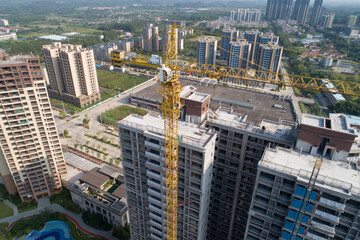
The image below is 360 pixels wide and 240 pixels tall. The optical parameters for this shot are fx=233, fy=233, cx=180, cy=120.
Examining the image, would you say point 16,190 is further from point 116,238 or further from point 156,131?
point 156,131

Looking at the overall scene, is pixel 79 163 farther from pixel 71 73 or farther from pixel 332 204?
pixel 332 204

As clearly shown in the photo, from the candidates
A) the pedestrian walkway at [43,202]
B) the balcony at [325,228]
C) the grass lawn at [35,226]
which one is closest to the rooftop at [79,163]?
the pedestrian walkway at [43,202]

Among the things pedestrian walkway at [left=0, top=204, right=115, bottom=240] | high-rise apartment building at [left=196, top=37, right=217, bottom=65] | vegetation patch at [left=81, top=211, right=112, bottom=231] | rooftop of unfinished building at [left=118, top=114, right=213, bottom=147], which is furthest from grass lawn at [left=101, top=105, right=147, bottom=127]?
high-rise apartment building at [left=196, top=37, right=217, bottom=65]

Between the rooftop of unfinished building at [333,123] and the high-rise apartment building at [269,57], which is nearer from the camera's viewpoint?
the rooftop of unfinished building at [333,123]

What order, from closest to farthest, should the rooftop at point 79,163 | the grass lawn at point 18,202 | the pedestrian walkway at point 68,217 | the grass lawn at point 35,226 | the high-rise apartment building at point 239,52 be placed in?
the grass lawn at point 35,226
the pedestrian walkway at point 68,217
the grass lawn at point 18,202
the rooftop at point 79,163
the high-rise apartment building at point 239,52

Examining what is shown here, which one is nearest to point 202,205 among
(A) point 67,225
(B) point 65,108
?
(A) point 67,225

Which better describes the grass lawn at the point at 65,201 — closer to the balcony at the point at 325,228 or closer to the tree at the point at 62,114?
the tree at the point at 62,114

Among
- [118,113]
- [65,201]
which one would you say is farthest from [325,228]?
[118,113]

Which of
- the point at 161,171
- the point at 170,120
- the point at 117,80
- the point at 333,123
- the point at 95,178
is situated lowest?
the point at 117,80
